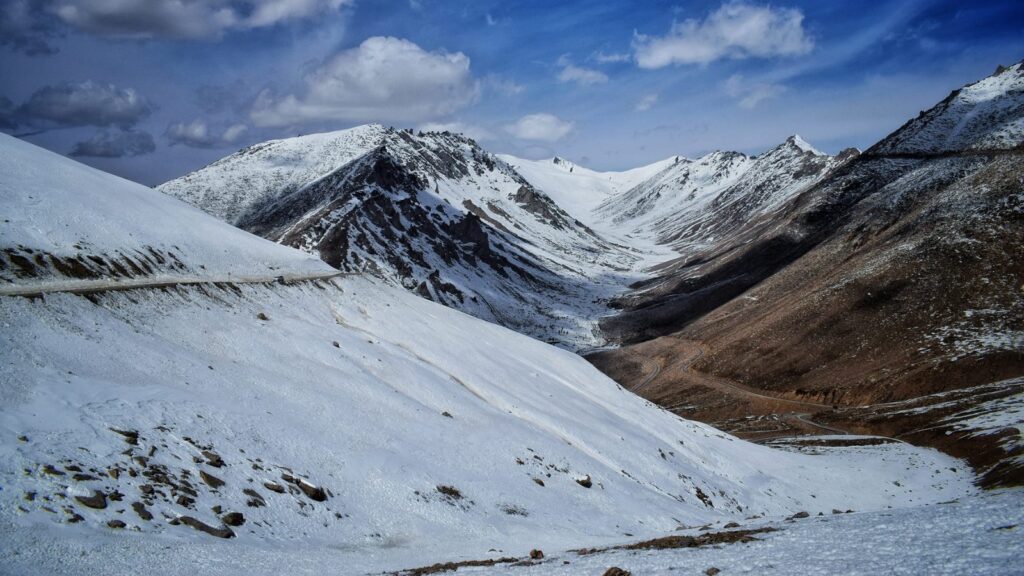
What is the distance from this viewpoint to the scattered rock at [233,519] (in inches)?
571

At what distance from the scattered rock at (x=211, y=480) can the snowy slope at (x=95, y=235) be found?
43.0 ft

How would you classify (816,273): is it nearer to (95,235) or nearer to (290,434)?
(290,434)

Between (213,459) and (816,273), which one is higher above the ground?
(816,273)

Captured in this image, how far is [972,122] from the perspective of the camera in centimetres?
10950

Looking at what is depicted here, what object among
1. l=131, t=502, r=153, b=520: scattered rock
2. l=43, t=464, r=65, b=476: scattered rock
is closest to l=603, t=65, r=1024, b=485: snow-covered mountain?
l=131, t=502, r=153, b=520: scattered rock

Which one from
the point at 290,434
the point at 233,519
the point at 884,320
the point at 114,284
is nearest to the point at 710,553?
the point at 233,519

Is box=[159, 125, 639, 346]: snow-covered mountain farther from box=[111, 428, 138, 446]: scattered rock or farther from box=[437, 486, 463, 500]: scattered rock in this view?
box=[111, 428, 138, 446]: scattered rock

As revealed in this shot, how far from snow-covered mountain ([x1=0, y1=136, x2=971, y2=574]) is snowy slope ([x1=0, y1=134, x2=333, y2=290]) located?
0.16m

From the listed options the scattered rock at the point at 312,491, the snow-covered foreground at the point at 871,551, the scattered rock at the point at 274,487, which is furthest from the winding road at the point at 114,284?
the snow-covered foreground at the point at 871,551

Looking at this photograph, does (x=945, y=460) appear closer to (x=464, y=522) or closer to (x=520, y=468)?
(x=520, y=468)

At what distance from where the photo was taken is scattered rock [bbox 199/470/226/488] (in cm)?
1550

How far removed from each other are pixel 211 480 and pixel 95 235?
67.2 feet

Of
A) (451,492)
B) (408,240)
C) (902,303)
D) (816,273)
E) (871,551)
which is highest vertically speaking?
(816,273)

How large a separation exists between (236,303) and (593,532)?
70.3 feet
